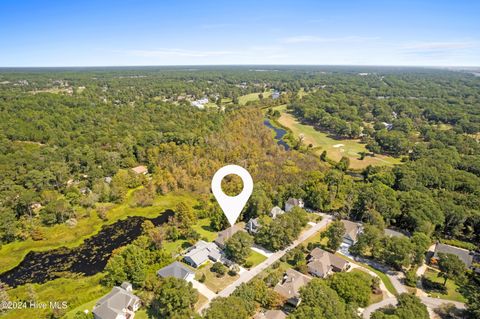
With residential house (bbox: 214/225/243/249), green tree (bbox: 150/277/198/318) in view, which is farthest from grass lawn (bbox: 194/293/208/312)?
residential house (bbox: 214/225/243/249)

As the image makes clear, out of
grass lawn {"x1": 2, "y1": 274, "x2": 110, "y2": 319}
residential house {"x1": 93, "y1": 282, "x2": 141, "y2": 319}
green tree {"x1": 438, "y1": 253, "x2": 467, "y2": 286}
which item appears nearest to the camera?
residential house {"x1": 93, "y1": 282, "x2": 141, "y2": 319}

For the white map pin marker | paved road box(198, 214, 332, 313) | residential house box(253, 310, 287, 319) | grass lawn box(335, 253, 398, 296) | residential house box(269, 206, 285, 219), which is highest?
the white map pin marker

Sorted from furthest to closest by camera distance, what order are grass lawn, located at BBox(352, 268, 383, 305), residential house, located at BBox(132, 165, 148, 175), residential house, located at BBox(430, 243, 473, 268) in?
residential house, located at BBox(132, 165, 148, 175) → residential house, located at BBox(430, 243, 473, 268) → grass lawn, located at BBox(352, 268, 383, 305)

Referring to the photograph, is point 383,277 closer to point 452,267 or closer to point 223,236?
point 452,267

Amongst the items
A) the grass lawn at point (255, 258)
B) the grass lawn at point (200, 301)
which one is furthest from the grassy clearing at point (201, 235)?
the grass lawn at point (200, 301)

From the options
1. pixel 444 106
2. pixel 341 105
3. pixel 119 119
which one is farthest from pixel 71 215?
pixel 444 106

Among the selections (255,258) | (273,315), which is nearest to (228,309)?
(273,315)

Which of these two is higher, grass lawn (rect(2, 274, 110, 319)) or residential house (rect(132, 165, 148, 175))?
residential house (rect(132, 165, 148, 175))

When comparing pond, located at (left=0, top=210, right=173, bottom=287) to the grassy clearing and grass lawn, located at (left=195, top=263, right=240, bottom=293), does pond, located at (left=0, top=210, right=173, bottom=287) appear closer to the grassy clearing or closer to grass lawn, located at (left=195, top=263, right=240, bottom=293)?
the grassy clearing
